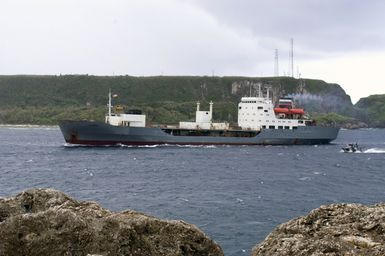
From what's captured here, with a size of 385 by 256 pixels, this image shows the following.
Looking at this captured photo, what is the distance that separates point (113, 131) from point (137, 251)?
245ft

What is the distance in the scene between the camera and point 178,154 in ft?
235

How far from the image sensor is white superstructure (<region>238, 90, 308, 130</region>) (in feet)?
307

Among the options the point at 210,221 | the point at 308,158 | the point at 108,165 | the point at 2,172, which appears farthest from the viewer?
the point at 308,158

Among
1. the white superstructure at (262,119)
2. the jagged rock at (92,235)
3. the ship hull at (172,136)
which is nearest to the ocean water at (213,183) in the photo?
the ship hull at (172,136)

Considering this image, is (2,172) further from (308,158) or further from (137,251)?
(137,251)

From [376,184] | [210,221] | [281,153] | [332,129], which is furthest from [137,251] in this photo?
[332,129]

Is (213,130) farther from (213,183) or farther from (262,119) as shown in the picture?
(213,183)

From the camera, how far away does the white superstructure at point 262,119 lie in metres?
93.4

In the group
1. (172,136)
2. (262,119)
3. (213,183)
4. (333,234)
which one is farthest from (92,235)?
(262,119)

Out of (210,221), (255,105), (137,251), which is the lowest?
(210,221)

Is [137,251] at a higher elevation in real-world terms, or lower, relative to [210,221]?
higher

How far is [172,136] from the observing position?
8550 cm

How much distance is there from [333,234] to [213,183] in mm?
37226

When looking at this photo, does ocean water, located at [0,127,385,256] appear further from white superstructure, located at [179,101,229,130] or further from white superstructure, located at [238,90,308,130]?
white superstructure, located at [238,90,308,130]
